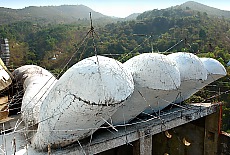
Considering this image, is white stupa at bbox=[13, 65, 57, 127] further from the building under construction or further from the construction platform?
the construction platform

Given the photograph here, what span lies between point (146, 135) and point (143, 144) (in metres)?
0.27

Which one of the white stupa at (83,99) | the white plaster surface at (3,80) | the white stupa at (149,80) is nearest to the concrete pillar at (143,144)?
the white stupa at (149,80)

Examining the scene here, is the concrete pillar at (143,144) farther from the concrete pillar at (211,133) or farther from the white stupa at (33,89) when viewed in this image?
the concrete pillar at (211,133)

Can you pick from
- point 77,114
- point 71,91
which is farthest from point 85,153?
point 71,91

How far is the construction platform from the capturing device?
20.7 feet

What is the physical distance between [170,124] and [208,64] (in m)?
2.50

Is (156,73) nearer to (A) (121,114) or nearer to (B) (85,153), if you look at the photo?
(A) (121,114)

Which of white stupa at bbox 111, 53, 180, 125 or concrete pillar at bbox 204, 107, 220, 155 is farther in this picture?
concrete pillar at bbox 204, 107, 220, 155

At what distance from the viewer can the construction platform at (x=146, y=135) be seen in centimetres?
630

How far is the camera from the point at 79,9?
140 metres

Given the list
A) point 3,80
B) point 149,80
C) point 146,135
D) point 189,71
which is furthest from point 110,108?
point 3,80

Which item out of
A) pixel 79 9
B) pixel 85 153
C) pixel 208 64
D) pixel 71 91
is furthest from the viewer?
pixel 79 9

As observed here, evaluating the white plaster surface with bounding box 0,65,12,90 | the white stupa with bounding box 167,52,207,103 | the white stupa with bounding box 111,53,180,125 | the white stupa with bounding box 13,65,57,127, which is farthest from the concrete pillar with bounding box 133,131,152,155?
the white plaster surface with bounding box 0,65,12,90

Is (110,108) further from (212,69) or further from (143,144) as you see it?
(212,69)
